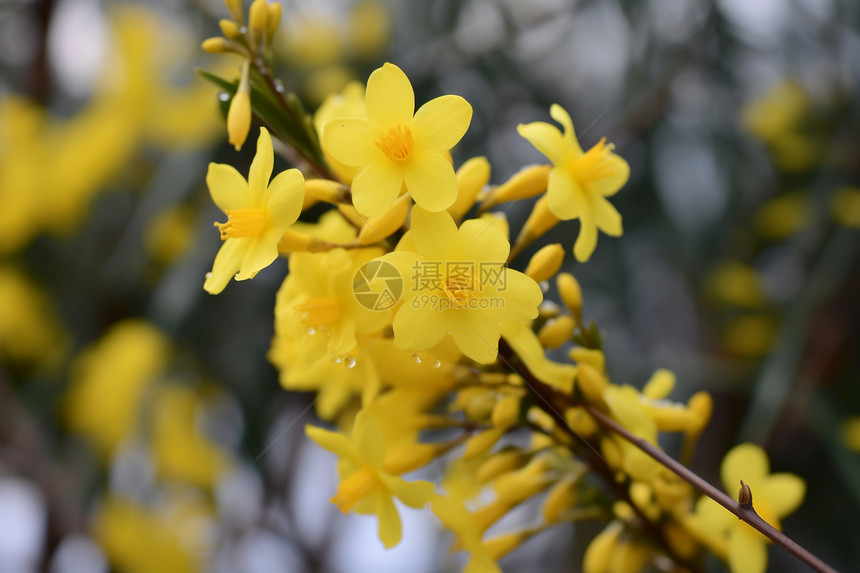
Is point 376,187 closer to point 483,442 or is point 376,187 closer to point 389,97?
point 389,97

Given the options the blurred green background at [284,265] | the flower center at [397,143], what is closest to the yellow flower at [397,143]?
the flower center at [397,143]

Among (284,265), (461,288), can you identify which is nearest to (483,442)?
(461,288)

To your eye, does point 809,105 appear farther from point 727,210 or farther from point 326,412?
point 326,412

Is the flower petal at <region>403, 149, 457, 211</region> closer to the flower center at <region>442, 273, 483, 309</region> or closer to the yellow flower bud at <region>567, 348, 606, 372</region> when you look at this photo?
the flower center at <region>442, 273, 483, 309</region>

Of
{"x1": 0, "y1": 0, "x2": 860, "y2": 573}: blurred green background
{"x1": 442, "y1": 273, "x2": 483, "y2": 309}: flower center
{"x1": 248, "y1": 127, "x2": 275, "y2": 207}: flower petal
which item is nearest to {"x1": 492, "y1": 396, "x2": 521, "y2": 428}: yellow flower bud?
{"x1": 442, "y1": 273, "x2": 483, "y2": 309}: flower center

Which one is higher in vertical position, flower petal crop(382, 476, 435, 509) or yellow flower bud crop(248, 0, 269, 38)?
yellow flower bud crop(248, 0, 269, 38)

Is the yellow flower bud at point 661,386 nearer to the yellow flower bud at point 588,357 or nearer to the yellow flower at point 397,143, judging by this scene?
the yellow flower bud at point 588,357

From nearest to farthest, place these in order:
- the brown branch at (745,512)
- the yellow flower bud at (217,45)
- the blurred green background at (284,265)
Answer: the brown branch at (745,512) < the yellow flower bud at (217,45) < the blurred green background at (284,265)
